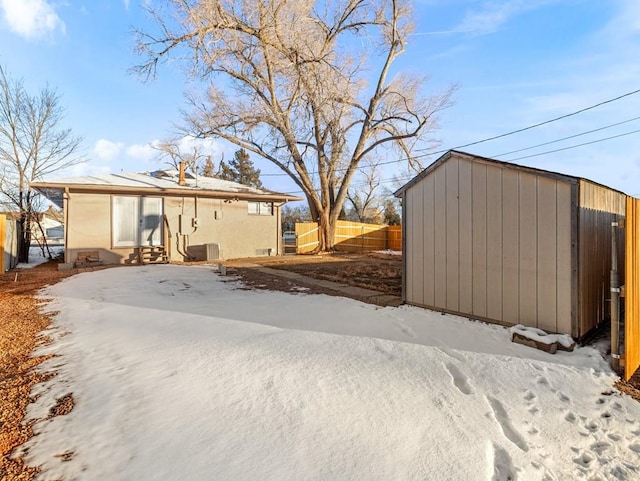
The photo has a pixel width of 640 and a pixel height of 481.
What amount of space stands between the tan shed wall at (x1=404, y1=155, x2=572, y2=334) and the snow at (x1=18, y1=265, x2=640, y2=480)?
586 millimetres

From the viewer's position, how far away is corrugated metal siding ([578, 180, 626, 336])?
152 inches

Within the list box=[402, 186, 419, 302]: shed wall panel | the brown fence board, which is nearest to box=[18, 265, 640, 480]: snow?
box=[402, 186, 419, 302]: shed wall panel

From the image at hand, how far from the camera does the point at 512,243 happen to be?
4340 millimetres

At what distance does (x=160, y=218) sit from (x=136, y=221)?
2.55 ft

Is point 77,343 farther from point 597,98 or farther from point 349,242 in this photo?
point 349,242

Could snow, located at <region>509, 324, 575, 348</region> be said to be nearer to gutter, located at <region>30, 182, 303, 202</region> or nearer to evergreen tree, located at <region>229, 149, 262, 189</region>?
gutter, located at <region>30, 182, 303, 202</region>

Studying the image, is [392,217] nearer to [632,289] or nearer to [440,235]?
[440,235]

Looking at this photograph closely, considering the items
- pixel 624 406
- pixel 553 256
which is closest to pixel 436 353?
pixel 624 406

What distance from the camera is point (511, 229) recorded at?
4.36m

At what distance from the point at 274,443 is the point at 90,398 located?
1388mm

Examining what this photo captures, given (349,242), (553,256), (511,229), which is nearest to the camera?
(553,256)

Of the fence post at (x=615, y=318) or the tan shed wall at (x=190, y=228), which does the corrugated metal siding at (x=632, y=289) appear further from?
the tan shed wall at (x=190, y=228)

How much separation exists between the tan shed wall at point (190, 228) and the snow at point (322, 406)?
808 cm

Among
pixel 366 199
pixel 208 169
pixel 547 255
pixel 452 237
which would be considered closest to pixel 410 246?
pixel 452 237
